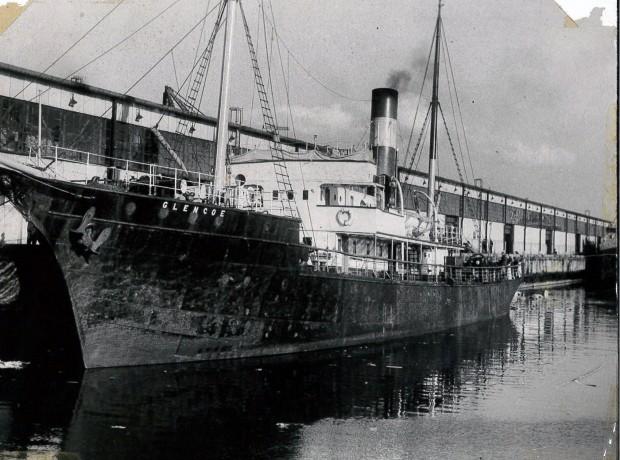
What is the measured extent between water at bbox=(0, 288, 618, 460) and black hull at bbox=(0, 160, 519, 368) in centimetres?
52

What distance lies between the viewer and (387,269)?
871 inches

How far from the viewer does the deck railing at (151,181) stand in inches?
548

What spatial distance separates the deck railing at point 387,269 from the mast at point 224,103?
3.33 m

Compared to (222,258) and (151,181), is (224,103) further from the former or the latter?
(222,258)

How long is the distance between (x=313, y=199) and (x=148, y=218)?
7598mm

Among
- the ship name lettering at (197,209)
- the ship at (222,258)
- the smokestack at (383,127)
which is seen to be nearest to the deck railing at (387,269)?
the ship at (222,258)

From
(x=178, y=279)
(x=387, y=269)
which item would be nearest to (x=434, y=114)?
(x=387, y=269)

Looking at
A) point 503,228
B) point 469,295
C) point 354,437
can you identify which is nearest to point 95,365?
point 354,437

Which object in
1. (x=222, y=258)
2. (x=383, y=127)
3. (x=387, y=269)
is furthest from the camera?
(x=383, y=127)

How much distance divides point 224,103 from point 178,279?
15.8ft

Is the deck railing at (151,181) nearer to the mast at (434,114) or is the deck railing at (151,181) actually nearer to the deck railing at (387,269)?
the deck railing at (387,269)

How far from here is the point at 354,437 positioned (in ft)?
32.5

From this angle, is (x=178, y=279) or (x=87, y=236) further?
(x=178, y=279)

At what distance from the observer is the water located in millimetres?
9266
